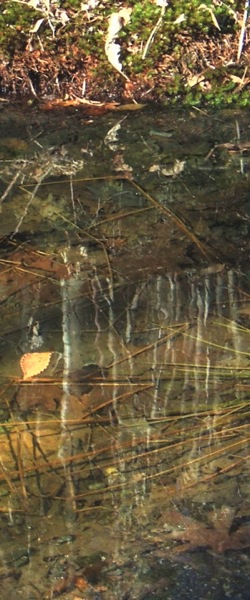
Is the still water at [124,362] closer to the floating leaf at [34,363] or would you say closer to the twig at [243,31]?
the floating leaf at [34,363]

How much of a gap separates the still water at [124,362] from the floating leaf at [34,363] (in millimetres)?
13

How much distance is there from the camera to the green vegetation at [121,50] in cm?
726

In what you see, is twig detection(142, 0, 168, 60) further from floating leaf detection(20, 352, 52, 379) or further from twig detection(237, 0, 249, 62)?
floating leaf detection(20, 352, 52, 379)

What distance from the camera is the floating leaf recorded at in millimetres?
4125

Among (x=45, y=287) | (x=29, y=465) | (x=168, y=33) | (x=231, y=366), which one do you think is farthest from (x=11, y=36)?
(x=29, y=465)

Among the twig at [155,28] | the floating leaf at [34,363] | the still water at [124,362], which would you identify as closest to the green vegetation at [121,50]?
the twig at [155,28]

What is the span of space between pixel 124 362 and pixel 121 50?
397 centimetres

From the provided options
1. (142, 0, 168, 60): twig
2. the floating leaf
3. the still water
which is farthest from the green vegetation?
the floating leaf

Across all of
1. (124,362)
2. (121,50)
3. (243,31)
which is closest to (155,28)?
(121,50)

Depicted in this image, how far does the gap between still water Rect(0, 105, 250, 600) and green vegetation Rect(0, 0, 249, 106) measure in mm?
697

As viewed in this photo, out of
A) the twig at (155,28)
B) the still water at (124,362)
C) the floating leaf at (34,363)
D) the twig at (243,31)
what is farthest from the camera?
the twig at (243,31)

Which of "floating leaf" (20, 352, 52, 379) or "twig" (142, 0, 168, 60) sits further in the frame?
"twig" (142, 0, 168, 60)

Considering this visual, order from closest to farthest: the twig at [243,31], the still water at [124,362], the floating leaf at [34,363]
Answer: the still water at [124,362]
the floating leaf at [34,363]
the twig at [243,31]

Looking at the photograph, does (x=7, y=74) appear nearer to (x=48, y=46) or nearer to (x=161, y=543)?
(x=48, y=46)
